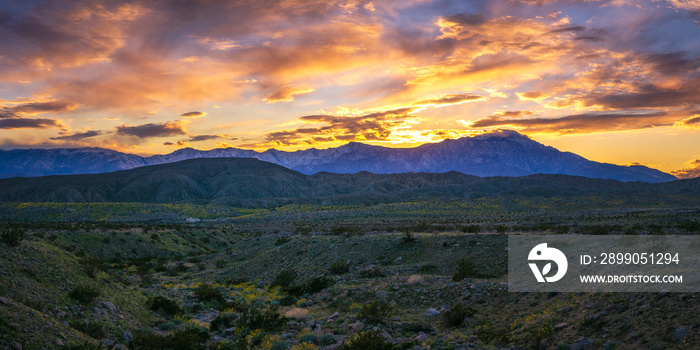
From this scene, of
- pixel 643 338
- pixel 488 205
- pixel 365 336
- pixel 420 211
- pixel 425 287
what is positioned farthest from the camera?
pixel 488 205

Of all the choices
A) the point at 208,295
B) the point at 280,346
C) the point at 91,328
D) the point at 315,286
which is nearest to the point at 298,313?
the point at 280,346

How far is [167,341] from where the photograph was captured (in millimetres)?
10367

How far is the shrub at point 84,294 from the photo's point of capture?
37.4 feet

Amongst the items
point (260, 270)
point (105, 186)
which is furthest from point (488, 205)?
point (105, 186)

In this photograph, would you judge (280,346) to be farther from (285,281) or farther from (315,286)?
(285,281)

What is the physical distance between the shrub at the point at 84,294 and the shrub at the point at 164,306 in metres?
2.72

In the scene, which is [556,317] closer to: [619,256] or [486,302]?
[486,302]

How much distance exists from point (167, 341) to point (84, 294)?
3660 millimetres

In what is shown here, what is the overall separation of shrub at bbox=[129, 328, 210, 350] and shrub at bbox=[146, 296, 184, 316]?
11.0ft

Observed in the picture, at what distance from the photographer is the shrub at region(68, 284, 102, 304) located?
11.4 metres

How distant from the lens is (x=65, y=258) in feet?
45.9

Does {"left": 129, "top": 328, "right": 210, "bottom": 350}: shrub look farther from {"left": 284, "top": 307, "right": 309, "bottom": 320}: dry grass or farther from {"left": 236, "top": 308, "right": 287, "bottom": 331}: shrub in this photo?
{"left": 284, "top": 307, "right": 309, "bottom": 320}: dry grass

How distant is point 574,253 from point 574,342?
9228 millimetres

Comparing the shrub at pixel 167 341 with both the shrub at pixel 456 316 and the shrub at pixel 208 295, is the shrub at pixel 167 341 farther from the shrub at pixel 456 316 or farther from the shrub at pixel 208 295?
the shrub at pixel 456 316
